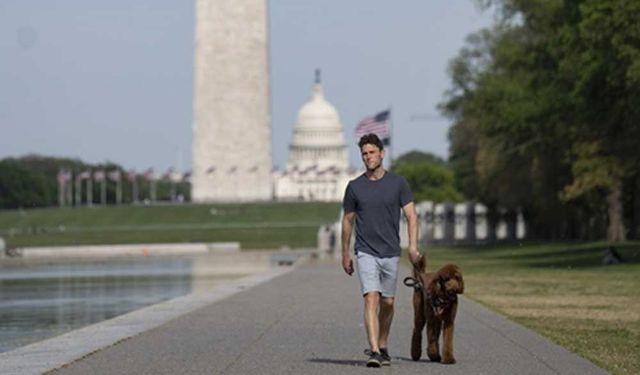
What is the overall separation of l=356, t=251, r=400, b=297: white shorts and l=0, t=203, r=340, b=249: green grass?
282 feet

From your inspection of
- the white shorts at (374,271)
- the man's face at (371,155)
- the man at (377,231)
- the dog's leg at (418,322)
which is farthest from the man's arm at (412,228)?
the man's face at (371,155)

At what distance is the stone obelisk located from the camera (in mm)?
119375

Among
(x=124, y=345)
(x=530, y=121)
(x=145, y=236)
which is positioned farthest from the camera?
(x=145, y=236)

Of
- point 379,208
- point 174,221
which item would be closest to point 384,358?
point 379,208

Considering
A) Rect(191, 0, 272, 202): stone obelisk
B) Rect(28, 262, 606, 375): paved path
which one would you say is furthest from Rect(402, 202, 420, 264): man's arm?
Rect(191, 0, 272, 202): stone obelisk

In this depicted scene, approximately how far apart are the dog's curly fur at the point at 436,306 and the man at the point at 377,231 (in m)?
0.25

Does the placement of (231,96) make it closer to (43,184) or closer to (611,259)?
(43,184)

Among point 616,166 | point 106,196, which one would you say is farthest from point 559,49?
point 106,196

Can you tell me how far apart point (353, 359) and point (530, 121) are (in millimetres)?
35926

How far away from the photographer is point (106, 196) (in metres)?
176

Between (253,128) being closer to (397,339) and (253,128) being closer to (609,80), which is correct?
(609,80)

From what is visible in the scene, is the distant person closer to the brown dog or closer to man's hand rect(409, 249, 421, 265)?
the brown dog

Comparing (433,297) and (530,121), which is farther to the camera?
(530,121)

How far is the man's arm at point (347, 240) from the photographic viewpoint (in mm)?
13523
